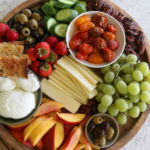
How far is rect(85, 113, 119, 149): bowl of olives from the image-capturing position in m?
1.22

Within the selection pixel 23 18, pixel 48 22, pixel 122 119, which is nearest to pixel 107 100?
pixel 122 119

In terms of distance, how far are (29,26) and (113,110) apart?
74 cm

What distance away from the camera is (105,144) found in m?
1.25

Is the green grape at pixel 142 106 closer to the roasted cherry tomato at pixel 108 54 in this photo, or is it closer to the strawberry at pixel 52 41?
the roasted cherry tomato at pixel 108 54

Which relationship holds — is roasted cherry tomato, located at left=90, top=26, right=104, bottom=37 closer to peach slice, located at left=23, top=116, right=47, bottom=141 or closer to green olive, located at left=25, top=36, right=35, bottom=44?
green olive, located at left=25, top=36, right=35, bottom=44

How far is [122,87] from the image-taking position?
1.22m

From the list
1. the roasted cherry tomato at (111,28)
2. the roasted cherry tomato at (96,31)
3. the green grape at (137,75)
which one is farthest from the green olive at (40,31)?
the green grape at (137,75)

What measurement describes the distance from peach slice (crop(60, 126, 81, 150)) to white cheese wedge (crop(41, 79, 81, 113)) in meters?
0.13

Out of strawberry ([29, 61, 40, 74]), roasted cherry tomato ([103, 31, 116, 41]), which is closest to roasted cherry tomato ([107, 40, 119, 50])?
roasted cherry tomato ([103, 31, 116, 41])

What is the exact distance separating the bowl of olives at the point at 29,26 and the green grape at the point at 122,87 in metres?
0.56

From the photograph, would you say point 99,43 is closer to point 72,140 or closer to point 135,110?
point 135,110

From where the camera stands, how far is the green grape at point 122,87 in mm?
1221

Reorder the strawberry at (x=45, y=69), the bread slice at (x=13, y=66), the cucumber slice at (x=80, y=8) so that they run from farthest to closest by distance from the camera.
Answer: the cucumber slice at (x=80, y=8)
the strawberry at (x=45, y=69)
the bread slice at (x=13, y=66)

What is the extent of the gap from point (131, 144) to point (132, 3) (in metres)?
1.13
